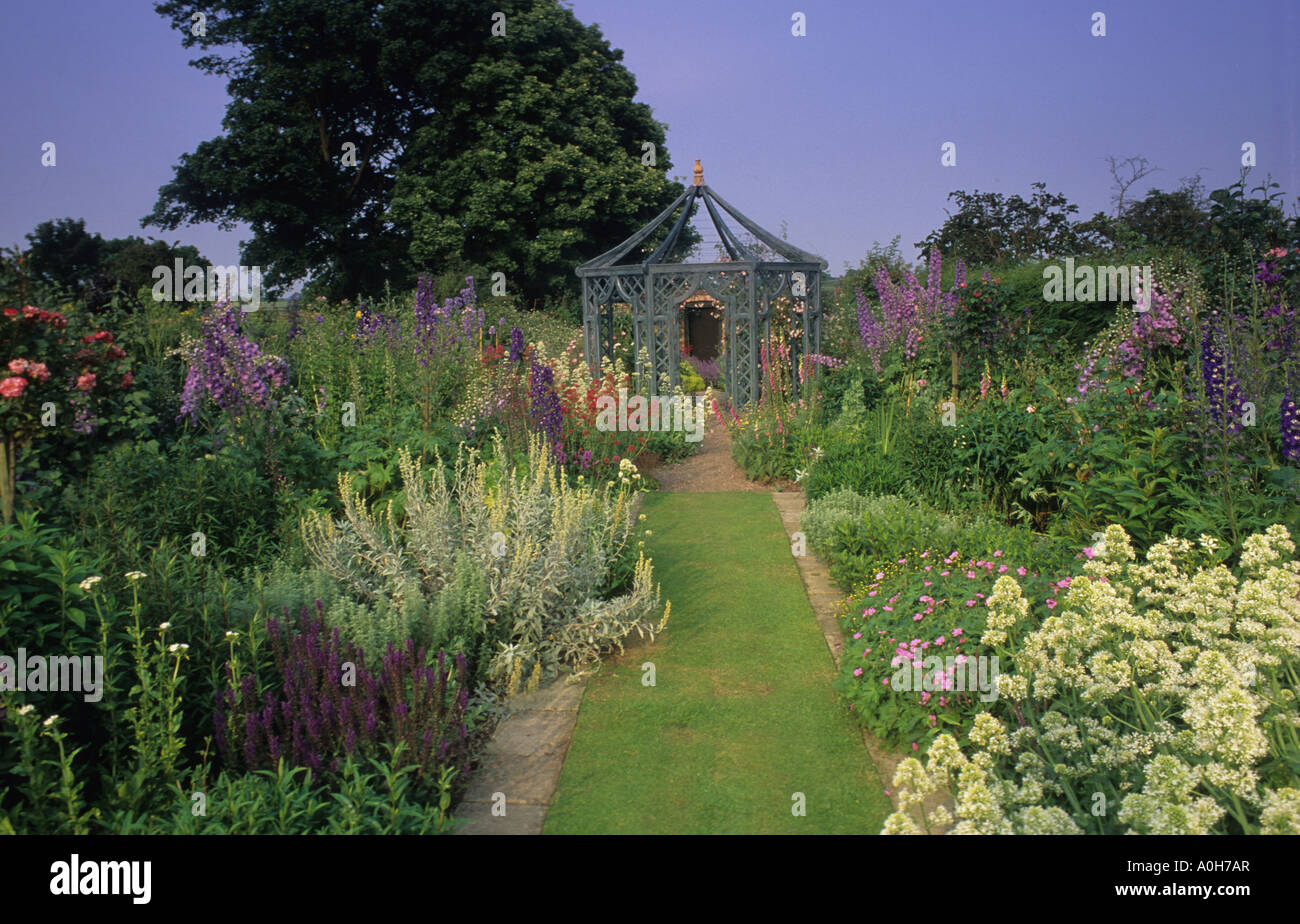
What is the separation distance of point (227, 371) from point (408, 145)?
20.4 metres

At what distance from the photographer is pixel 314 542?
16.0 feet

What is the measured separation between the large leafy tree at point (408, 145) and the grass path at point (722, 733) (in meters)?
18.8

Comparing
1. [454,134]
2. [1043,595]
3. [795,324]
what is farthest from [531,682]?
Result: [454,134]

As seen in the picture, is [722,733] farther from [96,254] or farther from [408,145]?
[96,254]

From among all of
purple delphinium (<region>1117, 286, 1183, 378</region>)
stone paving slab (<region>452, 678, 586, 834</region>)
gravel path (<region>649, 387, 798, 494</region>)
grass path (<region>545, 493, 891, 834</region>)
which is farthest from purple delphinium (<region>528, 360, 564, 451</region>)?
purple delphinium (<region>1117, 286, 1183, 378</region>)

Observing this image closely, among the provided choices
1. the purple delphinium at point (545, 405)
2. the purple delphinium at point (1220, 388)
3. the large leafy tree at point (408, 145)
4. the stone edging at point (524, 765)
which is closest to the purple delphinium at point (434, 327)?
the purple delphinium at point (545, 405)

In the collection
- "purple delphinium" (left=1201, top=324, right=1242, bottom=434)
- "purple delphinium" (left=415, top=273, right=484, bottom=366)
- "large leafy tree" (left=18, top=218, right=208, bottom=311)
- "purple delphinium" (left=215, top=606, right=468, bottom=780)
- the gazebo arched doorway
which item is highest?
"large leafy tree" (left=18, top=218, right=208, bottom=311)

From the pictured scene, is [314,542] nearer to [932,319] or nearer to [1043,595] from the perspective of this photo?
[1043,595]

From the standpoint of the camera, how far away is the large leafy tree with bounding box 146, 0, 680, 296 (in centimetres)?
2264

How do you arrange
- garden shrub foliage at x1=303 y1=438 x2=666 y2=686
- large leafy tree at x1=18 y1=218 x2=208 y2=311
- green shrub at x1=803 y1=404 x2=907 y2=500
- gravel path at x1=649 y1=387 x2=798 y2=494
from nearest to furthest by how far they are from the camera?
garden shrub foliage at x1=303 y1=438 x2=666 y2=686
green shrub at x1=803 y1=404 x2=907 y2=500
gravel path at x1=649 y1=387 x2=798 y2=494
large leafy tree at x1=18 y1=218 x2=208 y2=311

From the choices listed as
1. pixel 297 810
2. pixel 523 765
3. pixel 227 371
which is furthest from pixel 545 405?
pixel 297 810

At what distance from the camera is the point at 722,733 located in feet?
12.7

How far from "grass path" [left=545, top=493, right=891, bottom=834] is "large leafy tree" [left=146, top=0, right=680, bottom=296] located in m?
18.8

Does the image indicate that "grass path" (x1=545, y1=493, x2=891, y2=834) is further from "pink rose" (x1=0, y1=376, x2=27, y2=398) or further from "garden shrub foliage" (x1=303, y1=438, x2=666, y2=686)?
"pink rose" (x1=0, y1=376, x2=27, y2=398)
